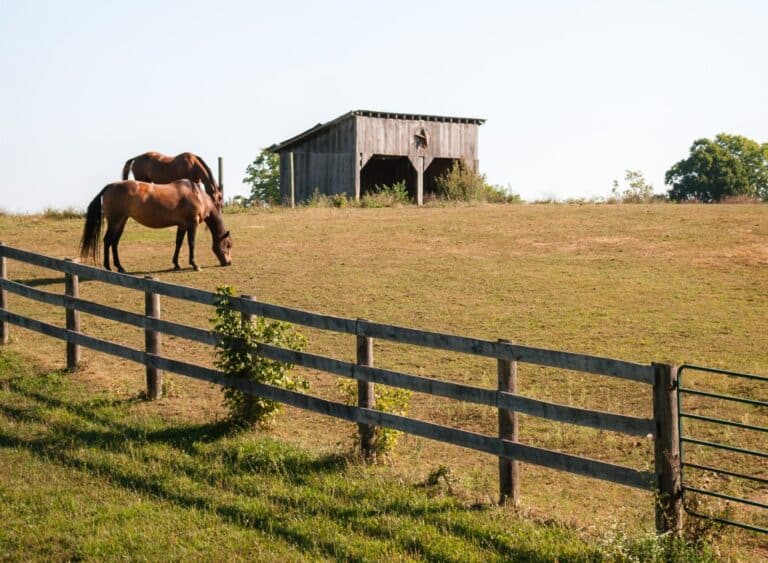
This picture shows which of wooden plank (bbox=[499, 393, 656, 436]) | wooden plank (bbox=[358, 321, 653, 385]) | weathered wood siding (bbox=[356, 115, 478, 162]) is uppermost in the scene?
weathered wood siding (bbox=[356, 115, 478, 162])

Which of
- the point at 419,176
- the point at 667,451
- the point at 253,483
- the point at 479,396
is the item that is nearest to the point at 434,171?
the point at 419,176

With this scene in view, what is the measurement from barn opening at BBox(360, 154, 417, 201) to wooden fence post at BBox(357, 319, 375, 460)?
3519 centimetres

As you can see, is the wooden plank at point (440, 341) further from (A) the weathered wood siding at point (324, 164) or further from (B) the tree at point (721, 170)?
(B) the tree at point (721, 170)

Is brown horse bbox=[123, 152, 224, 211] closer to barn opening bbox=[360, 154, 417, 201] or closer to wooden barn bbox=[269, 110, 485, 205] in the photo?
wooden barn bbox=[269, 110, 485, 205]

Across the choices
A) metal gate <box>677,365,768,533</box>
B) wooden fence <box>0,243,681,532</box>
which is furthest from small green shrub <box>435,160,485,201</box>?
wooden fence <box>0,243,681,532</box>

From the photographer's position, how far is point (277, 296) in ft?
59.6

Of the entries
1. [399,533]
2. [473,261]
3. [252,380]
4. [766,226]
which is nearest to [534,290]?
[473,261]

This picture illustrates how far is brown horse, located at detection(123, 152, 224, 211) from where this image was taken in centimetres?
2567

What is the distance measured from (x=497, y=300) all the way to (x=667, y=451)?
1137cm

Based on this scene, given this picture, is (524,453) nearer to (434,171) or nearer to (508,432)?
(508,432)

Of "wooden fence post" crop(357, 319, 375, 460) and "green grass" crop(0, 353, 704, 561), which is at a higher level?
"wooden fence post" crop(357, 319, 375, 460)

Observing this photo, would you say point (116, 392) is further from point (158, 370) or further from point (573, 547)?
point (573, 547)

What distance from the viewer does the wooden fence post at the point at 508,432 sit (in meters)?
7.52

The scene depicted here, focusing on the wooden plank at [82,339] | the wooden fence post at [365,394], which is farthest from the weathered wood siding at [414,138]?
the wooden fence post at [365,394]
